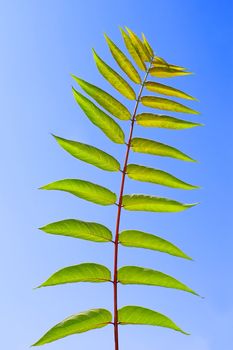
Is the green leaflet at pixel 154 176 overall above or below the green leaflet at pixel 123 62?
below

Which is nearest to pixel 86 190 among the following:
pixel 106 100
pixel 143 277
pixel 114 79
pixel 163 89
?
pixel 143 277

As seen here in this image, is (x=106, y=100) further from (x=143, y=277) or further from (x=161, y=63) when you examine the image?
(x=143, y=277)

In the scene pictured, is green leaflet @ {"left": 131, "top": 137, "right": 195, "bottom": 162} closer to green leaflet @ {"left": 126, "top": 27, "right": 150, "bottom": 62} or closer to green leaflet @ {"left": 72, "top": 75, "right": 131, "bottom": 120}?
green leaflet @ {"left": 72, "top": 75, "right": 131, "bottom": 120}

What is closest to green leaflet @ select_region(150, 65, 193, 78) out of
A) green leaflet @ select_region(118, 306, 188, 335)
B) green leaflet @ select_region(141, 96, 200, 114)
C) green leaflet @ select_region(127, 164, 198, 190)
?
green leaflet @ select_region(141, 96, 200, 114)

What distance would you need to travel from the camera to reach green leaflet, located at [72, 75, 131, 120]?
2.63 metres

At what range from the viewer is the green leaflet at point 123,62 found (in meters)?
2.91

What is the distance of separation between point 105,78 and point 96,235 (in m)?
0.92

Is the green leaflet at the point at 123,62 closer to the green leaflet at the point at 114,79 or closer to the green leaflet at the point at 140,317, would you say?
the green leaflet at the point at 114,79

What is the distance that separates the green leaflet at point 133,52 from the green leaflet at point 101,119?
61 centimetres

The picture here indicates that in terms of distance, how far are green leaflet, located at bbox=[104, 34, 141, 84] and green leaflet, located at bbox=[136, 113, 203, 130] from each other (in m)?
0.34

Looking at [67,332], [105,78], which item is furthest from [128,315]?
[105,78]

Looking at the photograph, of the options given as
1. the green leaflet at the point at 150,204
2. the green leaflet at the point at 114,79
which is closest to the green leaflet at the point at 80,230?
the green leaflet at the point at 150,204

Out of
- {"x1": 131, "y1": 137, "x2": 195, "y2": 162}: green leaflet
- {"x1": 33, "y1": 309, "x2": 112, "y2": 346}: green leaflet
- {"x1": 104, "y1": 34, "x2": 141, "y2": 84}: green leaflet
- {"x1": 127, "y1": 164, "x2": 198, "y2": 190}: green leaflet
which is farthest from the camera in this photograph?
{"x1": 104, "y1": 34, "x2": 141, "y2": 84}: green leaflet

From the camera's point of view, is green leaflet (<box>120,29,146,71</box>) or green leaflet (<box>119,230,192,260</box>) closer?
green leaflet (<box>119,230,192,260</box>)
